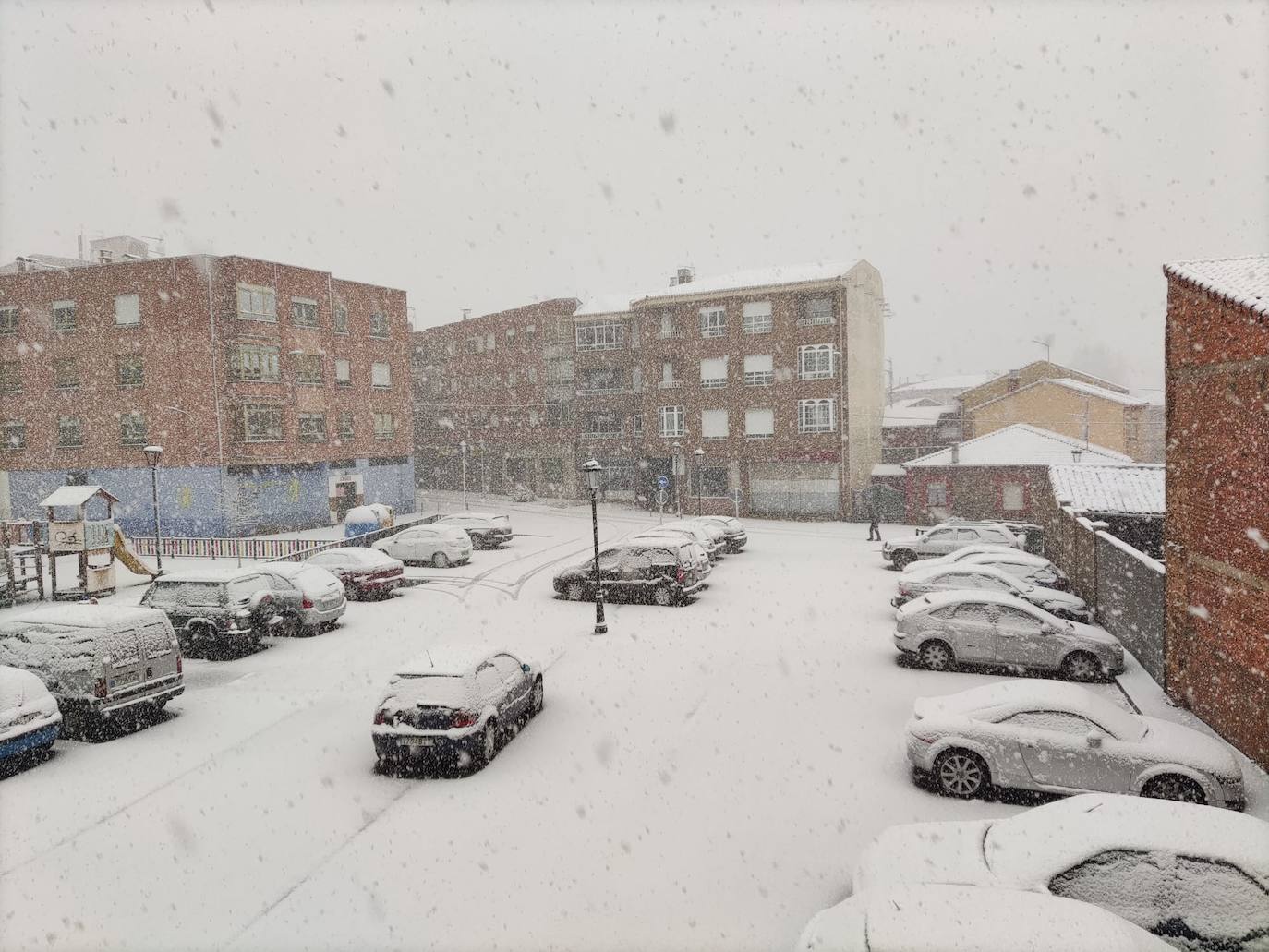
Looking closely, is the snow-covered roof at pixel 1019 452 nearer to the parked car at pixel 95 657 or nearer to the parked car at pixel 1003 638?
the parked car at pixel 1003 638

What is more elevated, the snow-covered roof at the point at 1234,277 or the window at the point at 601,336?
the window at the point at 601,336

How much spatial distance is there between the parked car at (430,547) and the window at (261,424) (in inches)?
529

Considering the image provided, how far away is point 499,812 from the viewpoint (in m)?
8.90

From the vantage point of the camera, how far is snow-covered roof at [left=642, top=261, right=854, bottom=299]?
41.8m

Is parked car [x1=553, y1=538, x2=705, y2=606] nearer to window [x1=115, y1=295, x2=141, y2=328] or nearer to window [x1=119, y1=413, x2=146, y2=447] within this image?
window [x1=119, y1=413, x2=146, y2=447]

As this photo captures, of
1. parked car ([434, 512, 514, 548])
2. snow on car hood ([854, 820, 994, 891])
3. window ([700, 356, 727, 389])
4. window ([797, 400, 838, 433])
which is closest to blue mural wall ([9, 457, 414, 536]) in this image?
parked car ([434, 512, 514, 548])

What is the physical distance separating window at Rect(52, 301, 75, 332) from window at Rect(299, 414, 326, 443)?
11163 mm

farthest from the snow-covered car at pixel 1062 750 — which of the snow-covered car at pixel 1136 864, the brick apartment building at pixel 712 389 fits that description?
the brick apartment building at pixel 712 389

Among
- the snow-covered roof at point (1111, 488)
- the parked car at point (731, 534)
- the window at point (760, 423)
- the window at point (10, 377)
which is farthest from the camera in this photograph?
the window at point (760, 423)

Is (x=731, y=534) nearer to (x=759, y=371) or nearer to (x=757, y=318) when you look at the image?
(x=759, y=371)

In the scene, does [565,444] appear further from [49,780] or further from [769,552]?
[49,780]

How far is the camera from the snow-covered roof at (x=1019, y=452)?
1382 inches

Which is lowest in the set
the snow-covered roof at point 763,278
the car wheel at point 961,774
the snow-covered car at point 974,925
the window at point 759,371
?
the car wheel at point 961,774

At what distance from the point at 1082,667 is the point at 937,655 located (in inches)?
89.3
